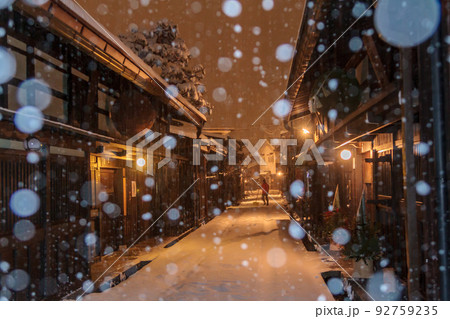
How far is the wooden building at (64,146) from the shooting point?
5.70m

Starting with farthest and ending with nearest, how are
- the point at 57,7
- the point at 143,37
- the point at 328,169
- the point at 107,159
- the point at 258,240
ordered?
the point at 143,37, the point at 328,169, the point at 258,240, the point at 107,159, the point at 57,7

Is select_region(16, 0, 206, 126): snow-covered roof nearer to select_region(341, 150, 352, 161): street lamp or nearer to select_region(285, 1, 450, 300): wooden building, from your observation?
select_region(285, 1, 450, 300): wooden building

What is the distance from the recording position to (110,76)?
1066cm

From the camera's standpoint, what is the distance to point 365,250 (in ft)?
23.5

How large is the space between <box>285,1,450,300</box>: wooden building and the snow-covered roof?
3879mm

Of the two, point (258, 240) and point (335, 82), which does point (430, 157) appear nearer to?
point (335, 82)

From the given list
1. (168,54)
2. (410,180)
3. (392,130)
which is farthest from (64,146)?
(168,54)

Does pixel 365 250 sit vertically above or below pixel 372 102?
below

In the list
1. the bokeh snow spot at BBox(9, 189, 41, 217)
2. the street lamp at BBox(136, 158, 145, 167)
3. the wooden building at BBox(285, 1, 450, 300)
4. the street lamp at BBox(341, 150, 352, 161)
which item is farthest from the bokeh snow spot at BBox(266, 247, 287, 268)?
the bokeh snow spot at BBox(9, 189, 41, 217)

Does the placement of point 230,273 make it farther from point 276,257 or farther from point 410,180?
point 410,180

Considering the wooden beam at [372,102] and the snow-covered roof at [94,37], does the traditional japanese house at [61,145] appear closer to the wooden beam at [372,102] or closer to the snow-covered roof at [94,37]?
the snow-covered roof at [94,37]

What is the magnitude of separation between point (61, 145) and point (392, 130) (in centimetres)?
607

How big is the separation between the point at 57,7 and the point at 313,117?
15.5 meters
